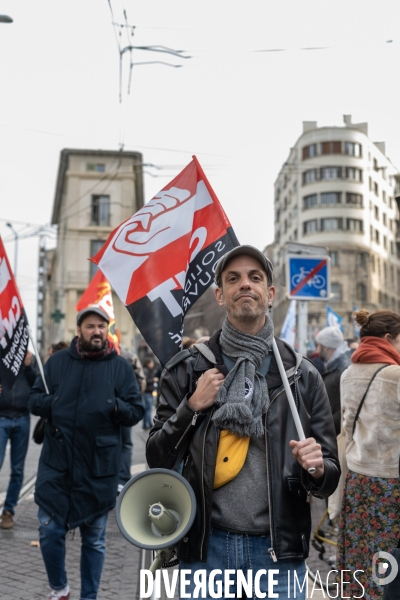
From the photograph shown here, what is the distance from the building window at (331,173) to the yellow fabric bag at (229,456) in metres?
56.9

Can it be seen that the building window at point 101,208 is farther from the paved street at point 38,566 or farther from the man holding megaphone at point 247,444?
the man holding megaphone at point 247,444

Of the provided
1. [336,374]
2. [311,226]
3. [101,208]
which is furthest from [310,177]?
[336,374]

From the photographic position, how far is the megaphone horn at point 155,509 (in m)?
2.93

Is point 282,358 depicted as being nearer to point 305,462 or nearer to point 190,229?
point 305,462

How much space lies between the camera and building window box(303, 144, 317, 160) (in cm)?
5667

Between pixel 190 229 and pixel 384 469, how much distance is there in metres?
1.82

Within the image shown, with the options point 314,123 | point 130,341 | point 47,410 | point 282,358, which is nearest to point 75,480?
point 47,410

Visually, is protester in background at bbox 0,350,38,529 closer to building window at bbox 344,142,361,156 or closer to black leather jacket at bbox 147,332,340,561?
black leather jacket at bbox 147,332,340,561

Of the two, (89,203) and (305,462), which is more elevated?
(89,203)

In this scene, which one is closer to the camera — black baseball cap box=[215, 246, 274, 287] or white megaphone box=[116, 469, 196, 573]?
white megaphone box=[116, 469, 196, 573]

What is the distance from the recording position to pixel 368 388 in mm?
4984

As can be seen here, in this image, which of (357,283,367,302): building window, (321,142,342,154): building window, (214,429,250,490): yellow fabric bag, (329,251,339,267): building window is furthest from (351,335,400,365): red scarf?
(329,251,339,267): building window

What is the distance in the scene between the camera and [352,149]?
54906 mm

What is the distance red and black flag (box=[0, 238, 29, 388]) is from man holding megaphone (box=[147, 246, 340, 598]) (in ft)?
11.1
